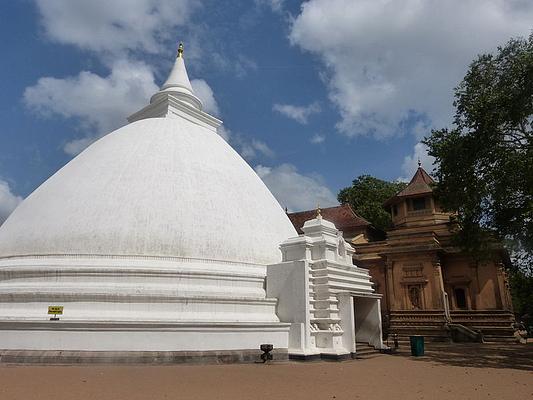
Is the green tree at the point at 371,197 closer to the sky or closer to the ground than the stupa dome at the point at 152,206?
closer to the sky

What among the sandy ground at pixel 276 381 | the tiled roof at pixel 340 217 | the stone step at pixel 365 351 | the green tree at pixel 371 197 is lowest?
the sandy ground at pixel 276 381

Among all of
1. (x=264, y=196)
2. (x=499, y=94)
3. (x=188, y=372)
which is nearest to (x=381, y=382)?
(x=188, y=372)

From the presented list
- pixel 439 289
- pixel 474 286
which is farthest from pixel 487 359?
pixel 474 286

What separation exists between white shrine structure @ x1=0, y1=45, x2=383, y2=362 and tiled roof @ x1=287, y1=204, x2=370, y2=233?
1573 centimetres

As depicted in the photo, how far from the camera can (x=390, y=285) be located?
27625mm

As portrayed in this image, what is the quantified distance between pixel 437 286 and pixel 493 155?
38.6ft

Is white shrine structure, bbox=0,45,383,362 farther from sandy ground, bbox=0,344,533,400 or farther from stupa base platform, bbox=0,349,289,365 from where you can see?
sandy ground, bbox=0,344,533,400

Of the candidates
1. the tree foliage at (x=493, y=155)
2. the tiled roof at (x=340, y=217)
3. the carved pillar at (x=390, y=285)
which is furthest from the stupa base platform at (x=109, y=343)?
the tiled roof at (x=340, y=217)

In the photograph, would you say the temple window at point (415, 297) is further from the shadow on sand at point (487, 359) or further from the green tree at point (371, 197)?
the green tree at point (371, 197)

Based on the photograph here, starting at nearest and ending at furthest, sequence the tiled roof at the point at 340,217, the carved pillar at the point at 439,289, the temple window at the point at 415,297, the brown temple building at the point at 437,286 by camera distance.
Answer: the brown temple building at the point at 437,286 → the carved pillar at the point at 439,289 → the temple window at the point at 415,297 → the tiled roof at the point at 340,217

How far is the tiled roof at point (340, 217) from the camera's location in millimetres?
33625

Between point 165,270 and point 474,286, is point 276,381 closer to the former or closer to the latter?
point 165,270

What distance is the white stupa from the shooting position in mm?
13078

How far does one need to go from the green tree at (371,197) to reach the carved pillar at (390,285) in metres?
14.3
